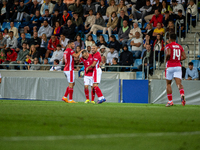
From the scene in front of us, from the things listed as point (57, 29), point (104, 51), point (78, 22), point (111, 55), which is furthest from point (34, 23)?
point (111, 55)

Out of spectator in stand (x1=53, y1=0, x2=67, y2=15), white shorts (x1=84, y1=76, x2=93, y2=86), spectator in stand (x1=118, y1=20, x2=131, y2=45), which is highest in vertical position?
spectator in stand (x1=53, y1=0, x2=67, y2=15)

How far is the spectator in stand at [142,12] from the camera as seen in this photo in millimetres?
20469

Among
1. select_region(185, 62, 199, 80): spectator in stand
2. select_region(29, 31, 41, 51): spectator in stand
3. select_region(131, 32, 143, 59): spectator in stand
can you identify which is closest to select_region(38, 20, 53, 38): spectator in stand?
select_region(29, 31, 41, 51): spectator in stand

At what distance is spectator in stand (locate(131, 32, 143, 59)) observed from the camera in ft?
60.6

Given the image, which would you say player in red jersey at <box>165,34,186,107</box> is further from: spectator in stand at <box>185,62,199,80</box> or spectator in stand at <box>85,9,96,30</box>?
spectator in stand at <box>85,9,96,30</box>

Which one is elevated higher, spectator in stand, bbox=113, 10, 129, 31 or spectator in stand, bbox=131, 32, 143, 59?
spectator in stand, bbox=113, 10, 129, 31

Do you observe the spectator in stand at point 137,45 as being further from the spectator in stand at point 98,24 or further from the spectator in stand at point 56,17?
the spectator in stand at point 56,17

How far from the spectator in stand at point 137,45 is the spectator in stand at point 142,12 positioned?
207cm

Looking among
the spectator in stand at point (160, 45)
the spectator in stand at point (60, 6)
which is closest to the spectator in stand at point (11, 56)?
the spectator in stand at point (60, 6)

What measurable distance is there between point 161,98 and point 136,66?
7.86 ft

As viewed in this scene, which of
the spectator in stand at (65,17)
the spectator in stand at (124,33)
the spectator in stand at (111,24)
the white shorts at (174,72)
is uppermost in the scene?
the spectator in stand at (65,17)

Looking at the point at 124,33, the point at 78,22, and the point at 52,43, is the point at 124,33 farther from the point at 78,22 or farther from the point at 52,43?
the point at 52,43

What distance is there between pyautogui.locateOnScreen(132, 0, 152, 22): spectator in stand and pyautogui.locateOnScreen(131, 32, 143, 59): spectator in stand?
2.07 meters

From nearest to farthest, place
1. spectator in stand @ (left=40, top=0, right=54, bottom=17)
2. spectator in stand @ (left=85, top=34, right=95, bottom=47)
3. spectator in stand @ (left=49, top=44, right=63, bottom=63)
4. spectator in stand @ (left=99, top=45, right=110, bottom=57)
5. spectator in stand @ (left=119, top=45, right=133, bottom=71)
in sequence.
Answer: spectator in stand @ (left=119, top=45, right=133, bottom=71)
spectator in stand @ (left=99, top=45, right=110, bottom=57)
spectator in stand @ (left=85, top=34, right=95, bottom=47)
spectator in stand @ (left=49, top=44, right=63, bottom=63)
spectator in stand @ (left=40, top=0, right=54, bottom=17)
